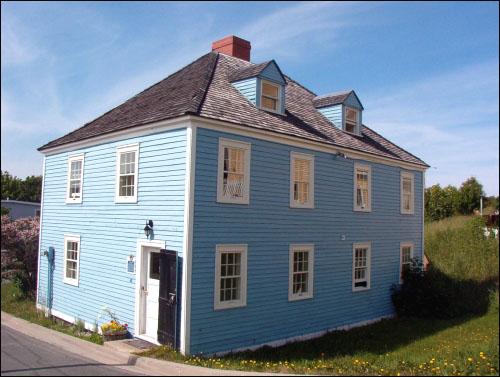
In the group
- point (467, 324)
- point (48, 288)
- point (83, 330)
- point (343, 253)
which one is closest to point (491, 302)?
point (467, 324)

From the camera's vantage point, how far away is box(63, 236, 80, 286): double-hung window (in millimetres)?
15297

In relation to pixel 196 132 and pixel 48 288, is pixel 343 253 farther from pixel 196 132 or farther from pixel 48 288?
pixel 48 288

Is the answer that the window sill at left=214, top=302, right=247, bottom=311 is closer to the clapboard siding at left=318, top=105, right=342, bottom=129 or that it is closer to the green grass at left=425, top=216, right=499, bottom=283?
the clapboard siding at left=318, top=105, right=342, bottom=129

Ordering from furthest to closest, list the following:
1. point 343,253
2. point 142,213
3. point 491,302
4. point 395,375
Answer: point 491,302
point 343,253
point 142,213
point 395,375

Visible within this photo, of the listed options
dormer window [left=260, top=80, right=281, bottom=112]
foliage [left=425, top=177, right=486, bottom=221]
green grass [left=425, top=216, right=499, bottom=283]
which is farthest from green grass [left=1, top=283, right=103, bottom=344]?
foliage [left=425, top=177, right=486, bottom=221]

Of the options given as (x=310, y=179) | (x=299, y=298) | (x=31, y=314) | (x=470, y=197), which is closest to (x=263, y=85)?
(x=310, y=179)

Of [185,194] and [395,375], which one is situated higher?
[185,194]

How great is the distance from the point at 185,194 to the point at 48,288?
319 inches

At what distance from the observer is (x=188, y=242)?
37.3 ft

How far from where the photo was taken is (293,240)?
14203 mm

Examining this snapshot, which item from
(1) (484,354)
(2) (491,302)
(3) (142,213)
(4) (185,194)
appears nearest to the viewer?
(1) (484,354)

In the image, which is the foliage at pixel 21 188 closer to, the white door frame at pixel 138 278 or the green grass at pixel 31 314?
the green grass at pixel 31 314

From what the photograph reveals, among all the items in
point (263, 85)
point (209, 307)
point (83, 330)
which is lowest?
point (83, 330)

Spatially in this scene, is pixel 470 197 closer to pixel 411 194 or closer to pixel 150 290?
pixel 411 194
